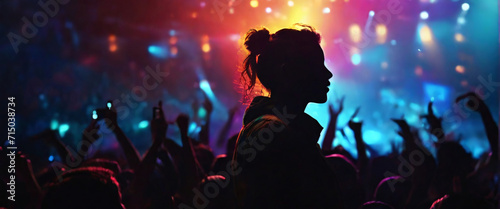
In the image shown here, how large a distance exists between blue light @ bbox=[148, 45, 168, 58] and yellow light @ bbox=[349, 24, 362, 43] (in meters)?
6.26

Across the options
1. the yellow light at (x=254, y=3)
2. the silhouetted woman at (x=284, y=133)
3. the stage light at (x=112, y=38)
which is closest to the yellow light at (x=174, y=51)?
the stage light at (x=112, y=38)

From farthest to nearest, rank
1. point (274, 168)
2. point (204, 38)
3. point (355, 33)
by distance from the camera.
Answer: point (355, 33), point (204, 38), point (274, 168)

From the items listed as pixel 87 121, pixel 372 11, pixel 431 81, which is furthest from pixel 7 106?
Answer: pixel 431 81

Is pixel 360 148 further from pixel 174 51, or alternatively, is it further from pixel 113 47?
pixel 174 51

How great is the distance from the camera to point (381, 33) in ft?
39.1

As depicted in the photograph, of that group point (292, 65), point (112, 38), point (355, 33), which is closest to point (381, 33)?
point (355, 33)

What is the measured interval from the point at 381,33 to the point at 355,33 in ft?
5.92

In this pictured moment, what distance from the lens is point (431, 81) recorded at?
13203 mm

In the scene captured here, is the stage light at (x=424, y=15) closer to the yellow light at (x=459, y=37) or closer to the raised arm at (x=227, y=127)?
the yellow light at (x=459, y=37)

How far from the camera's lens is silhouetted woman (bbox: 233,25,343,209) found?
967 mm

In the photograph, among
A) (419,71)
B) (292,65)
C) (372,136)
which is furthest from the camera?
(372,136)

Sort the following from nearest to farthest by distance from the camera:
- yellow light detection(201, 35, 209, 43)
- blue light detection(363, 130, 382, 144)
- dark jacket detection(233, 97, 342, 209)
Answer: dark jacket detection(233, 97, 342, 209) → yellow light detection(201, 35, 209, 43) → blue light detection(363, 130, 382, 144)

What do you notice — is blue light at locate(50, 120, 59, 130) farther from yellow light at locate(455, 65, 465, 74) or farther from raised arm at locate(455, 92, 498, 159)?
yellow light at locate(455, 65, 465, 74)

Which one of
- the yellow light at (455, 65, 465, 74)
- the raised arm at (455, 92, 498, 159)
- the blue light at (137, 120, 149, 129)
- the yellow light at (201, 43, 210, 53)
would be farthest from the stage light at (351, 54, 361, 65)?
the raised arm at (455, 92, 498, 159)
